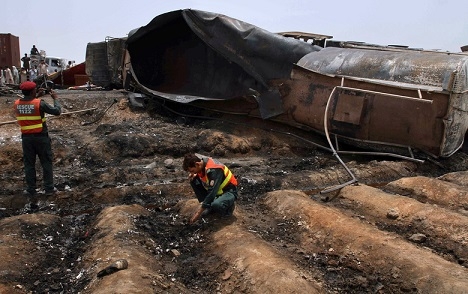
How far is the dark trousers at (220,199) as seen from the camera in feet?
16.6

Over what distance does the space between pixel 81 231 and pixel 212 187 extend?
63.0 inches

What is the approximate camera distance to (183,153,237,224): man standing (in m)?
4.98

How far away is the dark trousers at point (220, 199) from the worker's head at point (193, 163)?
0.22 metres

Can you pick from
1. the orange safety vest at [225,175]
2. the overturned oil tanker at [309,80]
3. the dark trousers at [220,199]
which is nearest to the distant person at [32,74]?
the overturned oil tanker at [309,80]

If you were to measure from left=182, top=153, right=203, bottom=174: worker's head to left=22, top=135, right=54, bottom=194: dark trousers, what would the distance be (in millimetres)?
2415

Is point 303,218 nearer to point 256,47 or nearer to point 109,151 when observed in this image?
point 109,151

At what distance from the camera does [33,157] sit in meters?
6.37

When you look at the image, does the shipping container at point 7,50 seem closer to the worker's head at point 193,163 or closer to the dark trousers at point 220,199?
the dark trousers at point 220,199

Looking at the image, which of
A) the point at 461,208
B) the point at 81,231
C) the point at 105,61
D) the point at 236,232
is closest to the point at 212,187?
the point at 236,232

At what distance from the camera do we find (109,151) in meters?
8.29

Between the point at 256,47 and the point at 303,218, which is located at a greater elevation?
the point at 256,47

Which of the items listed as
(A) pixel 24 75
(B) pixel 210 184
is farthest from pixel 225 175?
(A) pixel 24 75

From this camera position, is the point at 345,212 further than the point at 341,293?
Yes

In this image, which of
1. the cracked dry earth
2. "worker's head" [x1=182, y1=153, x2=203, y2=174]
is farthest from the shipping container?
"worker's head" [x1=182, y1=153, x2=203, y2=174]
